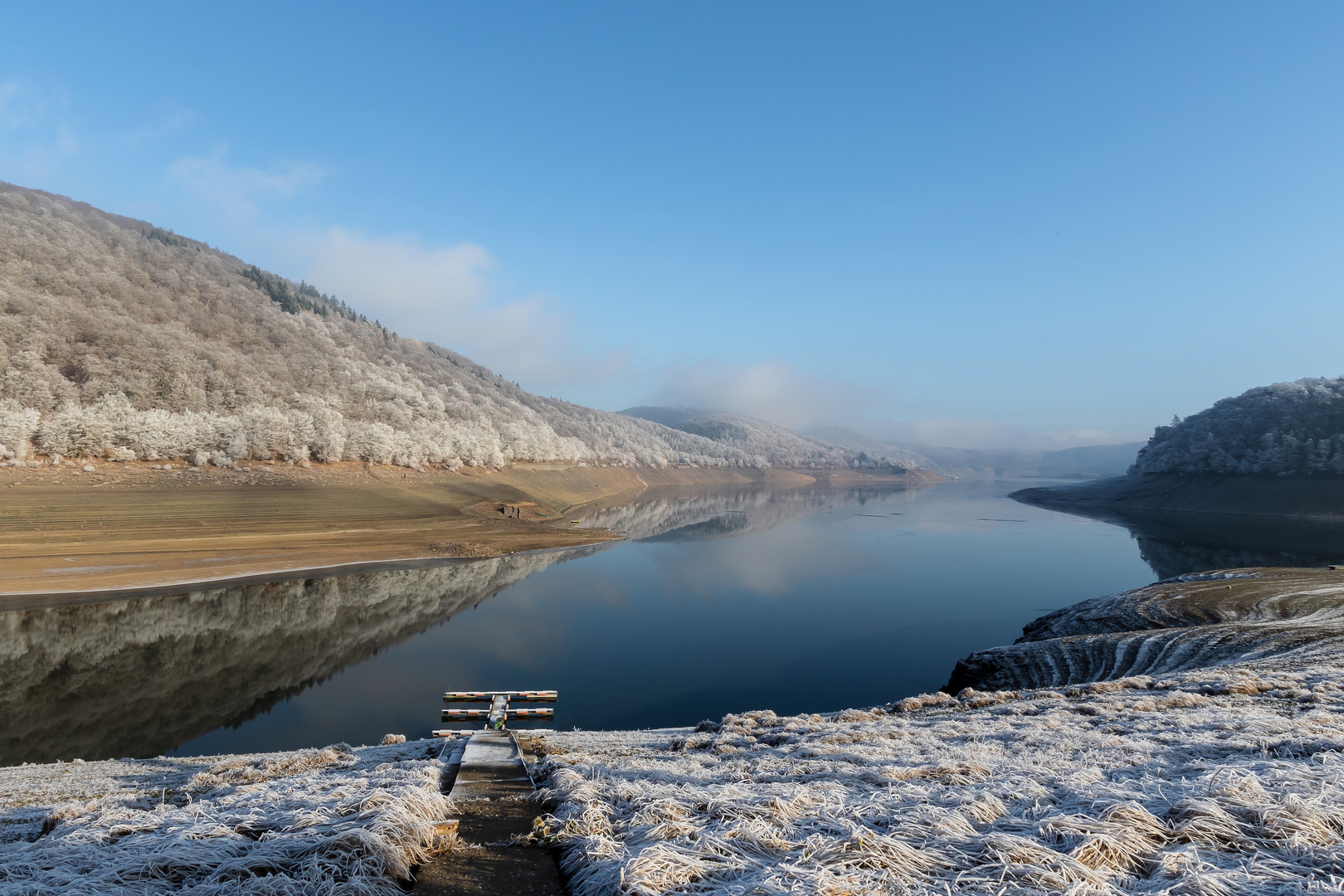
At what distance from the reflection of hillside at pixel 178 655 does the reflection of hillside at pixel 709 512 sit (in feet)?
91.7

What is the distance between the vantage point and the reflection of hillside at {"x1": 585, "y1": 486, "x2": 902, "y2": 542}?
2265 inches

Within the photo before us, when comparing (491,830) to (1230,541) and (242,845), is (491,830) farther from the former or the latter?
(1230,541)

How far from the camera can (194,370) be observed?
55.1 m

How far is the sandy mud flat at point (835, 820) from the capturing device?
A: 8.14 ft

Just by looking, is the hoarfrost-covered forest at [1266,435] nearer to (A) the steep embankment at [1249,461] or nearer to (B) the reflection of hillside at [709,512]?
(A) the steep embankment at [1249,461]

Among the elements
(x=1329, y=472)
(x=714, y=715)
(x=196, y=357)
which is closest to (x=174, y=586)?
(x=714, y=715)

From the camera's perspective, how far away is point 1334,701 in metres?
8.42

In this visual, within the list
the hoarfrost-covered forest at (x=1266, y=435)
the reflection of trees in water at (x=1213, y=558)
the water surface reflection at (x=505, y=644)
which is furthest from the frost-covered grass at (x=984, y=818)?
the hoarfrost-covered forest at (x=1266, y=435)

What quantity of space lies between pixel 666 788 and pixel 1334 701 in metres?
11.4

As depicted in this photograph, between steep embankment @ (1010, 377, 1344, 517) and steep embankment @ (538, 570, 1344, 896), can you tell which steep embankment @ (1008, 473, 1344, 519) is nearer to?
steep embankment @ (1010, 377, 1344, 517)

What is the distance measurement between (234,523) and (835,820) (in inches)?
1703

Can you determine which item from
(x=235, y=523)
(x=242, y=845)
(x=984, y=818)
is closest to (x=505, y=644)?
(x=242, y=845)

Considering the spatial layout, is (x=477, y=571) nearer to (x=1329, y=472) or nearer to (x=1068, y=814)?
(x=1068, y=814)

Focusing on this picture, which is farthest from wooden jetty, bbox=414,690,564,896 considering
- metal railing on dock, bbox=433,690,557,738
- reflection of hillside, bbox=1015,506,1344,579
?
reflection of hillside, bbox=1015,506,1344,579
